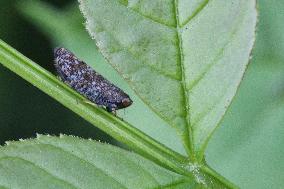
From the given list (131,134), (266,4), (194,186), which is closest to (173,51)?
(131,134)

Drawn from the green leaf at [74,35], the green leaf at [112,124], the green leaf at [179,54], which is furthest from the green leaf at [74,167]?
the green leaf at [74,35]

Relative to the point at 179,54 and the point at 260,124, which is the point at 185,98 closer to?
the point at 179,54

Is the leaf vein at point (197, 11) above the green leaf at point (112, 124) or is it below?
above

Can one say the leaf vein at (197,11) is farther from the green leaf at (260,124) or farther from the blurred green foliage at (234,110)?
the green leaf at (260,124)

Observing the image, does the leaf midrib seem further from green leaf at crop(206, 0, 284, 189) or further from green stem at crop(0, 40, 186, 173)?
green leaf at crop(206, 0, 284, 189)

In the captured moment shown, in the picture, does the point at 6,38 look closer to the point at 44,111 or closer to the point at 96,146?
the point at 44,111

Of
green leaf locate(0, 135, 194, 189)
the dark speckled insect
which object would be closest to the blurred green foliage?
the dark speckled insect
